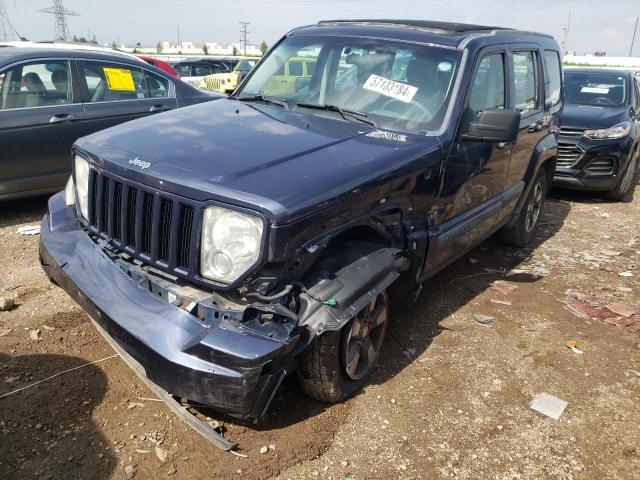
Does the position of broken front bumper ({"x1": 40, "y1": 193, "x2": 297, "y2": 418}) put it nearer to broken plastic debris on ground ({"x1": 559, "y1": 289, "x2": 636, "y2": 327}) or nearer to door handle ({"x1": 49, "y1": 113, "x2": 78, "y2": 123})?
broken plastic debris on ground ({"x1": 559, "y1": 289, "x2": 636, "y2": 327})

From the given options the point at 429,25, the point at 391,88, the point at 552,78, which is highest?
the point at 429,25

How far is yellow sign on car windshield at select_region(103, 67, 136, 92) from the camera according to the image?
608 cm

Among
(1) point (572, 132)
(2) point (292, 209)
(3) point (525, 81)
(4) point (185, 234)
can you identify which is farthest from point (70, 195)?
(1) point (572, 132)

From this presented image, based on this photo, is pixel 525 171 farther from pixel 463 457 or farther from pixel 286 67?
pixel 463 457

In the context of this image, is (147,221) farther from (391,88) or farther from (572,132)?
(572,132)

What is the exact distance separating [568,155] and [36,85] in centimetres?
674

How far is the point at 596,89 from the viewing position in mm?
8516

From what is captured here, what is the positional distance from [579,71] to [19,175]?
8.46 meters

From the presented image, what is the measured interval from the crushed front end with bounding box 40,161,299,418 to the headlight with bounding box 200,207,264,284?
0.05 m

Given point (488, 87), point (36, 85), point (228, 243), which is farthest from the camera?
point (36, 85)

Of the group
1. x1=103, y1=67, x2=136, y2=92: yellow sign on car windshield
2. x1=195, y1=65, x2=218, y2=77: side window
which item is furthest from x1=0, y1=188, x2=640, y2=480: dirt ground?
x1=195, y1=65, x2=218, y2=77: side window

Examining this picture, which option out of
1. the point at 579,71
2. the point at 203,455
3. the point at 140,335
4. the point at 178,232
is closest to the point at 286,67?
the point at 178,232

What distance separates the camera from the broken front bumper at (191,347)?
2223 millimetres

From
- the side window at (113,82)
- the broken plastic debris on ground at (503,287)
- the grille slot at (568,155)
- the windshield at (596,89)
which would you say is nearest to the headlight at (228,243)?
the broken plastic debris on ground at (503,287)
